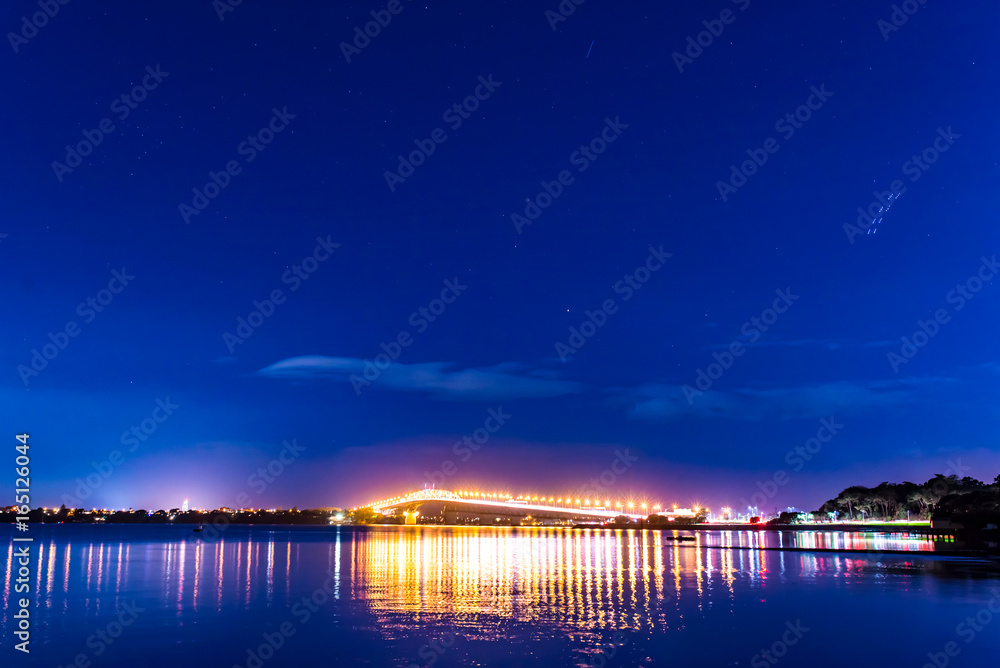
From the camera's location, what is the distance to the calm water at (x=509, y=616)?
26500mm

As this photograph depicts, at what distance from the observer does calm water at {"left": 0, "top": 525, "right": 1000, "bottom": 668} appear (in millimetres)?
26500

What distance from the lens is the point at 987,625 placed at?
107 ft

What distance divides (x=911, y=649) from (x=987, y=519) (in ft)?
236

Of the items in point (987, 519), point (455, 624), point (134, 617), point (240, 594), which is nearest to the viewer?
point (455, 624)

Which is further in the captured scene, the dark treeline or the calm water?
the dark treeline

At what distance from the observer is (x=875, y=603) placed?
39.8 m

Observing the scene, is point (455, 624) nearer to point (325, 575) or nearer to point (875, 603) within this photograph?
point (875, 603)

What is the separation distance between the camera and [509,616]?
110 ft

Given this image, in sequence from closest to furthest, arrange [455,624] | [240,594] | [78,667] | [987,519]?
[78,667], [455,624], [240,594], [987,519]

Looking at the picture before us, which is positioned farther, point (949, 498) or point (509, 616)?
point (949, 498)

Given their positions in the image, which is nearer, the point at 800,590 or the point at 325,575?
the point at 800,590

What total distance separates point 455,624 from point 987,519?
80.5 meters

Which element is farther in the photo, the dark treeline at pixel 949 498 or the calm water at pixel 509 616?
the dark treeline at pixel 949 498

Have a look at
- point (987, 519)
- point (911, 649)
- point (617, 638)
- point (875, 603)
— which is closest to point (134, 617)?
point (617, 638)
